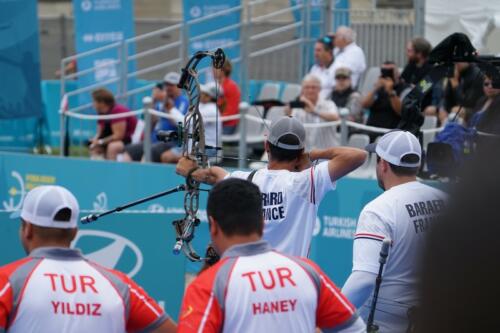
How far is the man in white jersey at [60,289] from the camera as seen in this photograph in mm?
3805

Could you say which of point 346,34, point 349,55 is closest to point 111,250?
point 349,55

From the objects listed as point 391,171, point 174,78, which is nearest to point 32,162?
point 174,78

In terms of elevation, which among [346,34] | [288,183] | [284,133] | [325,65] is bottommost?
[288,183]

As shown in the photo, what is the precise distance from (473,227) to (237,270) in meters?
2.11

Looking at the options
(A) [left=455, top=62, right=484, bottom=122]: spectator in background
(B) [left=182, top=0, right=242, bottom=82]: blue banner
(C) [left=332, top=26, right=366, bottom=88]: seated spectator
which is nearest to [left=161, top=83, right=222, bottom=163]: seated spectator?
(C) [left=332, top=26, right=366, bottom=88]: seated spectator

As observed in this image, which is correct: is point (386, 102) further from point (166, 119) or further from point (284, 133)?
point (284, 133)

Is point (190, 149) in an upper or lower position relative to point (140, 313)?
upper

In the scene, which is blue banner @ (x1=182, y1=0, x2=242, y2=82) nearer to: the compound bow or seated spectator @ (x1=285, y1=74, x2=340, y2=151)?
seated spectator @ (x1=285, y1=74, x2=340, y2=151)

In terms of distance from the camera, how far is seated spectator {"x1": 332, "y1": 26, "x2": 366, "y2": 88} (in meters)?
14.1

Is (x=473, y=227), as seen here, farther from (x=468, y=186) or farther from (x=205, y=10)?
(x=205, y=10)

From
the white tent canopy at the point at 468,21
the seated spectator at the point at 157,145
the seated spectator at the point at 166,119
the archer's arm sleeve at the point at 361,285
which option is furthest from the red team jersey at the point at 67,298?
the seated spectator at the point at 157,145

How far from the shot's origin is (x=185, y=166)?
560 centimetres

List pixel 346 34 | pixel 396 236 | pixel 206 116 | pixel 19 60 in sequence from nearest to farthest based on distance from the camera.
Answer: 1. pixel 396 236
2. pixel 206 116
3. pixel 346 34
4. pixel 19 60

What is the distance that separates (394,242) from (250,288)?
172cm
